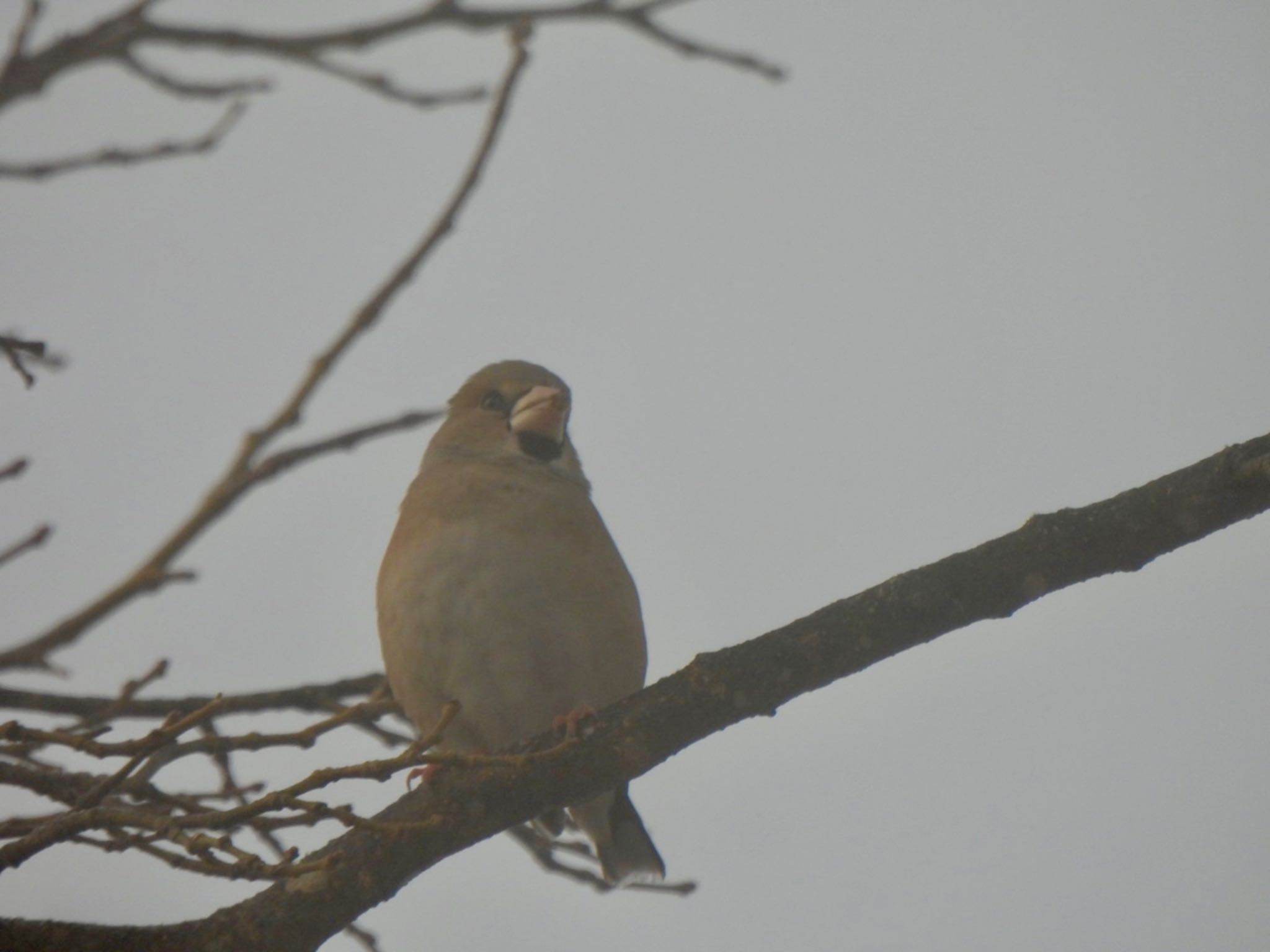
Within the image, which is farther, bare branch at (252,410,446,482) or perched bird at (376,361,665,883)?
perched bird at (376,361,665,883)

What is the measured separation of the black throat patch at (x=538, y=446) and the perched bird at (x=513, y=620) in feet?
0.96

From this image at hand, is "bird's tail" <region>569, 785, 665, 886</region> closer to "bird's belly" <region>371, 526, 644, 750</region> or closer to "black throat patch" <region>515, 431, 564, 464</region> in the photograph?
"bird's belly" <region>371, 526, 644, 750</region>

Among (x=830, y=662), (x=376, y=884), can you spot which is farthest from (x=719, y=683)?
(x=376, y=884)

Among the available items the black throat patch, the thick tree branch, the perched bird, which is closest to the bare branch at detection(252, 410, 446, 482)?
the thick tree branch

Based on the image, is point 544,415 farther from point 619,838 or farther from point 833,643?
point 833,643

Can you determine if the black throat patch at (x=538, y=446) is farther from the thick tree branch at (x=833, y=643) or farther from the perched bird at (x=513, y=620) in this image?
the thick tree branch at (x=833, y=643)

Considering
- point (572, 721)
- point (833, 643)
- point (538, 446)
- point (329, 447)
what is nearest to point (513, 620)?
point (572, 721)

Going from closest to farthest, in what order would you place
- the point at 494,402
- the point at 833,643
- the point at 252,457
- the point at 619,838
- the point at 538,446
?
the point at 252,457 → the point at 833,643 → the point at 619,838 → the point at 538,446 → the point at 494,402

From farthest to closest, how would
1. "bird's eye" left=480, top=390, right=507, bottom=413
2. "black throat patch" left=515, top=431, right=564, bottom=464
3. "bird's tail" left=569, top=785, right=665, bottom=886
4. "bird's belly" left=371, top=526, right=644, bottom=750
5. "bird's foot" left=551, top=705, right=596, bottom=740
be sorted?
"bird's eye" left=480, top=390, right=507, bottom=413, "black throat patch" left=515, top=431, right=564, bottom=464, "bird's tail" left=569, top=785, right=665, bottom=886, "bird's belly" left=371, top=526, right=644, bottom=750, "bird's foot" left=551, top=705, right=596, bottom=740

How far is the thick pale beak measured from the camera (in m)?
5.55

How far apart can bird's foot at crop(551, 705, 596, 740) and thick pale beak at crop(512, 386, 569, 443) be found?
1.18m

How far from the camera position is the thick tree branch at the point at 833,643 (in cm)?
314

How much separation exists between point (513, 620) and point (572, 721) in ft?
2.90

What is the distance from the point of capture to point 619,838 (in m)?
5.11
